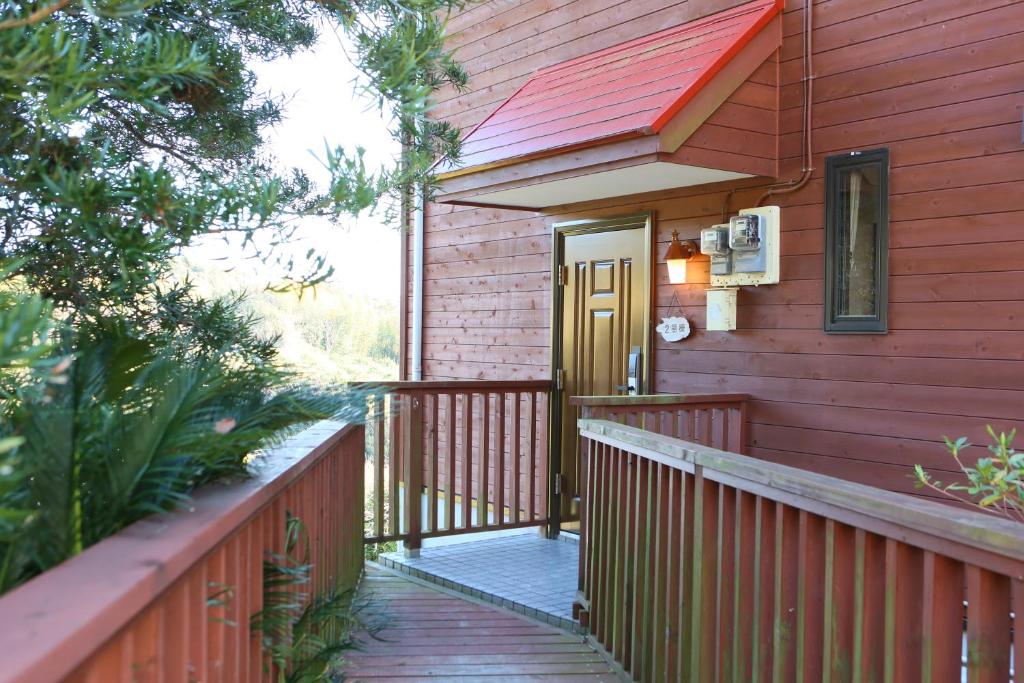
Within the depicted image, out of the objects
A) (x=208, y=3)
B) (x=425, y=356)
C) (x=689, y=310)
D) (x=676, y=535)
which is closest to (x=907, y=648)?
(x=676, y=535)

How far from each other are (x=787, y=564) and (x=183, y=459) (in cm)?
146

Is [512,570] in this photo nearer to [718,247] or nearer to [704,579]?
[718,247]

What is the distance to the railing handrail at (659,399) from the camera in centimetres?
430

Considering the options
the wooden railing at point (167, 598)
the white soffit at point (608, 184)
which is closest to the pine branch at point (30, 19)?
the wooden railing at point (167, 598)

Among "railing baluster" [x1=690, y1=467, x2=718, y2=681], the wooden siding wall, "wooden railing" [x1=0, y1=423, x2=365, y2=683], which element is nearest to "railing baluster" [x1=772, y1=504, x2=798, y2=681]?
"railing baluster" [x1=690, y1=467, x2=718, y2=681]

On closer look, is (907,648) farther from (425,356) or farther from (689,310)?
(425,356)

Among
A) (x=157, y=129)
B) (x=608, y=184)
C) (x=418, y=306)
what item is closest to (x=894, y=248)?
(x=608, y=184)

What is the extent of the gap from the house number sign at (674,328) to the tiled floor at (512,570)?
1.39m

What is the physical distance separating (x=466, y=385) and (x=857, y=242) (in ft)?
7.86

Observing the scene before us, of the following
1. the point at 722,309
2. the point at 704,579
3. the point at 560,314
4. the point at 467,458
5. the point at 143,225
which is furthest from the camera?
the point at 560,314

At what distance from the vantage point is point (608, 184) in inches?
206

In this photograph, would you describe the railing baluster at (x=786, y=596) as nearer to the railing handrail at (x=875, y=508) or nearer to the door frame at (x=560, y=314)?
the railing handrail at (x=875, y=508)

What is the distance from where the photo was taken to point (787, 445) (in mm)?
4898

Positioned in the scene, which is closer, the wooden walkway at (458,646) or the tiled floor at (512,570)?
the wooden walkway at (458,646)
